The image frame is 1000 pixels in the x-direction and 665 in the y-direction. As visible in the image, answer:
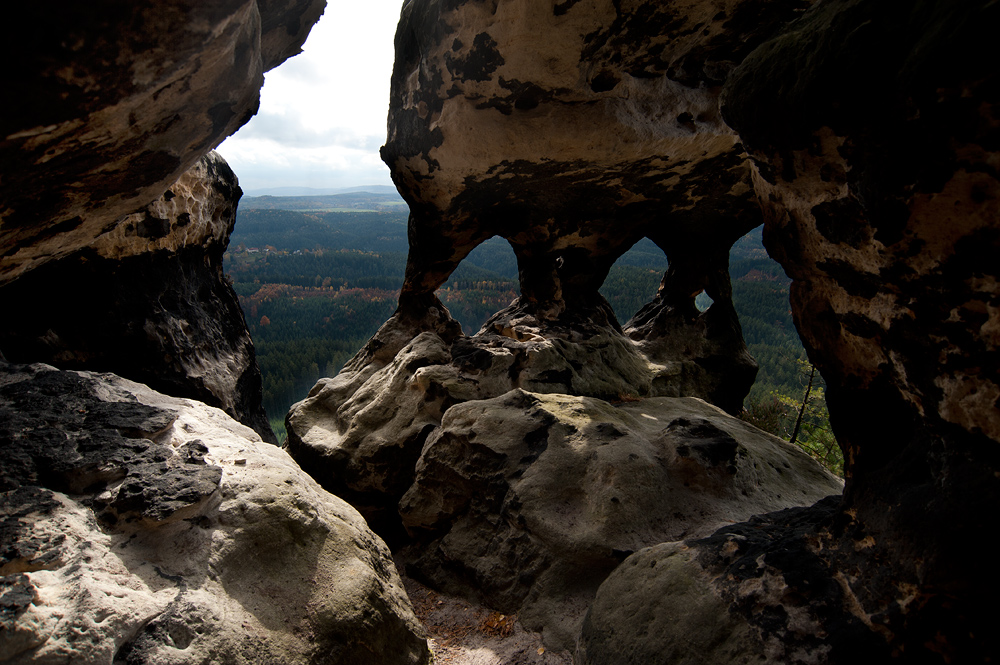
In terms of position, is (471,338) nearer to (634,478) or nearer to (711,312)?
(634,478)

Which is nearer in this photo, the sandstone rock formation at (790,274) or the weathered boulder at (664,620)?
the sandstone rock formation at (790,274)

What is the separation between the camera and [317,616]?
2627 mm

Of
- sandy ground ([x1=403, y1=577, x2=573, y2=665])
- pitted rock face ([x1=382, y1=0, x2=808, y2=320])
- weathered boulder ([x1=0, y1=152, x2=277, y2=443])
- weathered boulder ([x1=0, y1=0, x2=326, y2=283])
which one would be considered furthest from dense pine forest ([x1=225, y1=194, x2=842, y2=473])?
weathered boulder ([x1=0, y1=0, x2=326, y2=283])

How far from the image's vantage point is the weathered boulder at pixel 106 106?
2076 mm

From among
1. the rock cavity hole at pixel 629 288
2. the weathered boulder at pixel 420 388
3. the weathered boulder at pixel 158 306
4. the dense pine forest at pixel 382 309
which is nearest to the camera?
the weathered boulder at pixel 158 306

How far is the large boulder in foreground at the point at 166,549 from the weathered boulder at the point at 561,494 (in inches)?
36.6

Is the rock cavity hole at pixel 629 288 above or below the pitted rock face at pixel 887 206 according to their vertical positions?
below

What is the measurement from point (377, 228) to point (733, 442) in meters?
45.7

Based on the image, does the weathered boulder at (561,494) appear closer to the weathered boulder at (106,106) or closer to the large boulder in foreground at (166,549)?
the large boulder in foreground at (166,549)

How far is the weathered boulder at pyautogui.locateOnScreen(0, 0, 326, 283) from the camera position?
2.08 metres

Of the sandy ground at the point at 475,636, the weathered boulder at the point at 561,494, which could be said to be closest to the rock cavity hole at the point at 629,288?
the weathered boulder at the point at 561,494

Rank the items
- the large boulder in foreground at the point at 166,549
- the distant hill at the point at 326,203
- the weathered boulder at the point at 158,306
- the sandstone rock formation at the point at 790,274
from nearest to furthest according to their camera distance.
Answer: the sandstone rock formation at the point at 790,274 < the large boulder in foreground at the point at 166,549 < the weathered boulder at the point at 158,306 < the distant hill at the point at 326,203

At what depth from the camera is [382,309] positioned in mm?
24859

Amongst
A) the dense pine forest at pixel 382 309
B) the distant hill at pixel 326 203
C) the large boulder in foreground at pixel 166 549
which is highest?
the distant hill at pixel 326 203
